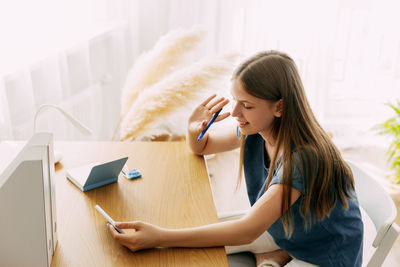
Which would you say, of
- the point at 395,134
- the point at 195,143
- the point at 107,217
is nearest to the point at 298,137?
the point at 195,143

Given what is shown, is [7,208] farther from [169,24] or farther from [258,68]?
[169,24]

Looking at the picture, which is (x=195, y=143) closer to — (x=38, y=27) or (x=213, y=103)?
(x=213, y=103)

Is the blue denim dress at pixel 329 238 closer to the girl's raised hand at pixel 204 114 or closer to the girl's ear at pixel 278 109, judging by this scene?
the girl's ear at pixel 278 109

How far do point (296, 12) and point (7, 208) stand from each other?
8.21ft

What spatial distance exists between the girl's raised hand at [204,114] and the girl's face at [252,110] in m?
0.24

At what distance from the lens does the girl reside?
1.03 m

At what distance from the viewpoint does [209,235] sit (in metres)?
1.01

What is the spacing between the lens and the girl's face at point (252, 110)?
1144 millimetres

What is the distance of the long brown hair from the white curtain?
1144 mm

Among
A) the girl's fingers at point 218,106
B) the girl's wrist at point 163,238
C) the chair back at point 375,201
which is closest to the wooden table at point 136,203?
the girl's wrist at point 163,238

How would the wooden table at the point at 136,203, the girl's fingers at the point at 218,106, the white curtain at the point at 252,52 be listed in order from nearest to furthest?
the wooden table at the point at 136,203
the girl's fingers at the point at 218,106
the white curtain at the point at 252,52

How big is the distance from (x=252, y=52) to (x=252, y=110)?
1.84 metres

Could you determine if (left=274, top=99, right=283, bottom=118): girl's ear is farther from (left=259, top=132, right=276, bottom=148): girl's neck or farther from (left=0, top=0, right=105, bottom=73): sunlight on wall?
(left=0, top=0, right=105, bottom=73): sunlight on wall

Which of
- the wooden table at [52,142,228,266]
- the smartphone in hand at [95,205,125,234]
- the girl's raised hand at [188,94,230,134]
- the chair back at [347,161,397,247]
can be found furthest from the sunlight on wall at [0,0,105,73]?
the chair back at [347,161,397,247]
